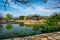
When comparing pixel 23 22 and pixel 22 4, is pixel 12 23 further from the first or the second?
pixel 22 4

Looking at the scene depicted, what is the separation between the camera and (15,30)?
9.54 ft

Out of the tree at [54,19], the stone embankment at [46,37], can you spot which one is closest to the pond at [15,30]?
the stone embankment at [46,37]

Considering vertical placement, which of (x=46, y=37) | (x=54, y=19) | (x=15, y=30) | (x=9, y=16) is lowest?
(x=46, y=37)

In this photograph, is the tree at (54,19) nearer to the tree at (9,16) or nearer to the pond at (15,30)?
the pond at (15,30)

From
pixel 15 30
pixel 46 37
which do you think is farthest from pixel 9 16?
pixel 46 37

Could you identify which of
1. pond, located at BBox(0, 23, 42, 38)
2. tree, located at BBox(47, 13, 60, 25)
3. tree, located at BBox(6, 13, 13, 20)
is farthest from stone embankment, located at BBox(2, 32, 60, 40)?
tree, located at BBox(6, 13, 13, 20)

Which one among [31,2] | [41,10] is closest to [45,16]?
[41,10]

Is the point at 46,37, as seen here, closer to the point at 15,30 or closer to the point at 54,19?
the point at 54,19

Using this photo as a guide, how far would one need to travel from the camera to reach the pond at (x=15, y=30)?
2.87m

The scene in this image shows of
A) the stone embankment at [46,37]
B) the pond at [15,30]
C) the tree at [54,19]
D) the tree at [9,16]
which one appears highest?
the tree at [9,16]

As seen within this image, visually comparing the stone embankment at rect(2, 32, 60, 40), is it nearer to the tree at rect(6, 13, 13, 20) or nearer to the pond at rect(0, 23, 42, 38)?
the pond at rect(0, 23, 42, 38)

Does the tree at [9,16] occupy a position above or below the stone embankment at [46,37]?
above

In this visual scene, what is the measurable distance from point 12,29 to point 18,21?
18 cm

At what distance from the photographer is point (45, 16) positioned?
10.1 ft
